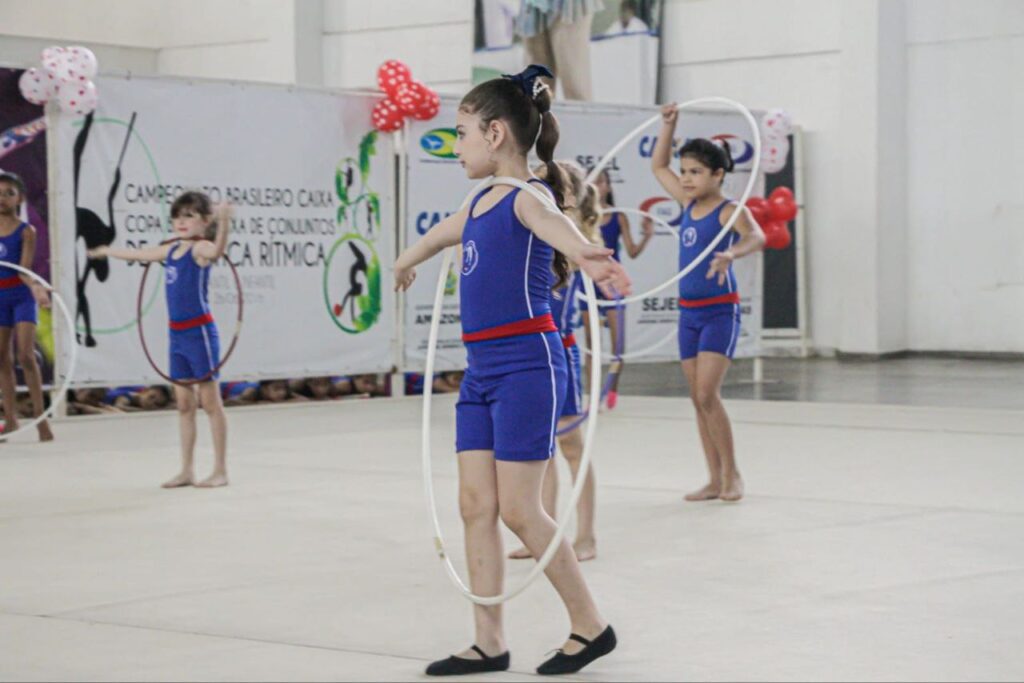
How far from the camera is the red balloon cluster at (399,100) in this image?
13320mm

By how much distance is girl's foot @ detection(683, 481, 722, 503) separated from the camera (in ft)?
26.2

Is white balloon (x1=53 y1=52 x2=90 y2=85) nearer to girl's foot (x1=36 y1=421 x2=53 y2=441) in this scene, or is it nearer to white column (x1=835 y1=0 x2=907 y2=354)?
girl's foot (x1=36 y1=421 x2=53 y2=441)

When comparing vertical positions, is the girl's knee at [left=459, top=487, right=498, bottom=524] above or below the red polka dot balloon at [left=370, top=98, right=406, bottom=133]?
below

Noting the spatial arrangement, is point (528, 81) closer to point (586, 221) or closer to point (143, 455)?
point (586, 221)

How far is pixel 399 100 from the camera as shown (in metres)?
13.3

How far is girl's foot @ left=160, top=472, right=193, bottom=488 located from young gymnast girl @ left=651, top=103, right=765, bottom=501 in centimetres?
271

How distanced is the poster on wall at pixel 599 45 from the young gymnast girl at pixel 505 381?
1453cm

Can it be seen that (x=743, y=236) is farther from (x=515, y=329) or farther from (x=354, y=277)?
(x=354, y=277)

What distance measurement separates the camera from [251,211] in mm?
12758

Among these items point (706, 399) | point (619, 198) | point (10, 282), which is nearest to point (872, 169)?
point (619, 198)

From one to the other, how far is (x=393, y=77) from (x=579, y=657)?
9.48 m

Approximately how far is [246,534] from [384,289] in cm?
678

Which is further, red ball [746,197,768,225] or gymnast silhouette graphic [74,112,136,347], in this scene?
red ball [746,197,768,225]

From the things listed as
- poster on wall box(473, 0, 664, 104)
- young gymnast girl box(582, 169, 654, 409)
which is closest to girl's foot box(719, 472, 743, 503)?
young gymnast girl box(582, 169, 654, 409)
